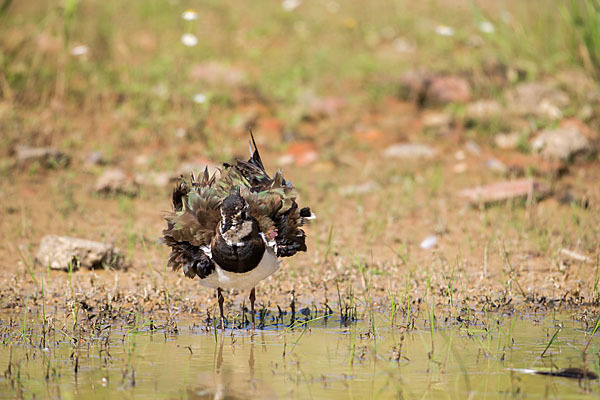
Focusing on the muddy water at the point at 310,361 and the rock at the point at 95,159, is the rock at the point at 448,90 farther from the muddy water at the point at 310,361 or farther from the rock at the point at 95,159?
the muddy water at the point at 310,361

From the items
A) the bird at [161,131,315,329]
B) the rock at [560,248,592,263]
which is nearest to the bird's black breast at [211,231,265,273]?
the bird at [161,131,315,329]

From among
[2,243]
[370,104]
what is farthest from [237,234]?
[370,104]

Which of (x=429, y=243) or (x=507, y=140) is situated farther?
(x=507, y=140)

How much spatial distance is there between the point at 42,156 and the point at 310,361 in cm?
590

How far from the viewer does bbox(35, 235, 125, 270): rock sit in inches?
264

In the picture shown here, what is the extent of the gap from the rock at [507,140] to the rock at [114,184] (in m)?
4.58

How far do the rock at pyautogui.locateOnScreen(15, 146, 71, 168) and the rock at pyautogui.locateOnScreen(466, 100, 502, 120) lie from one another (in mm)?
5224

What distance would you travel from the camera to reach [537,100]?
10.5 meters

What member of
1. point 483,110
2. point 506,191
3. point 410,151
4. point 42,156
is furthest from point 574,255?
point 42,156

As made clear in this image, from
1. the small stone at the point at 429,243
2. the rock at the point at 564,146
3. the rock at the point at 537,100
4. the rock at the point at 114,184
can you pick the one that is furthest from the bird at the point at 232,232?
the rock at the point at 537,100

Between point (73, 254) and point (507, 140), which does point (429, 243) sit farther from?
point (73, 254)

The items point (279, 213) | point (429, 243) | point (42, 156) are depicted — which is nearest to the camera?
point (279, 213)

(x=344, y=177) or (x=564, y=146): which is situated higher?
(x=564, y=146)

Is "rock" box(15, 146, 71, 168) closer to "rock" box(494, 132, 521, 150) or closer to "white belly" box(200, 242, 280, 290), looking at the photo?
"white belly" box(200, 242, 280, 290)
